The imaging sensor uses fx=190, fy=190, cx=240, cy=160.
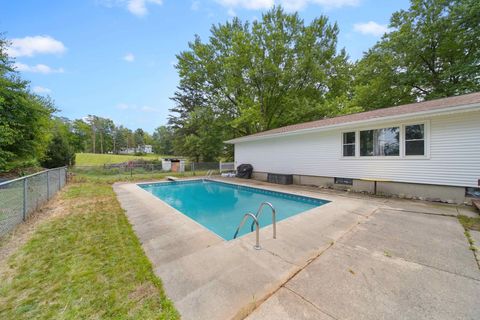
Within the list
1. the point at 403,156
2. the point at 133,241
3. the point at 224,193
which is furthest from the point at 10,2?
the point at 403,156

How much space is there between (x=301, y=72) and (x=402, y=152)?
13314 mm

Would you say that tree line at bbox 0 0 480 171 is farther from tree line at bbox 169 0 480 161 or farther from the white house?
the white house

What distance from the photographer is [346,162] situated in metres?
8.28

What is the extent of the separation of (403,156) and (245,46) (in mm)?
14432

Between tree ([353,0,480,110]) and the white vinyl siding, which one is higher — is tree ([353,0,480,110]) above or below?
above

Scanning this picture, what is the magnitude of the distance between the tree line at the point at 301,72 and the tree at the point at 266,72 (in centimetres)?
9

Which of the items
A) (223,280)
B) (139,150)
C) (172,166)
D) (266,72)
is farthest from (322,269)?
(139,150)

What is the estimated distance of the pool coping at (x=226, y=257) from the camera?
6.68 feet

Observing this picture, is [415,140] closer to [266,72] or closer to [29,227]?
[29,227]

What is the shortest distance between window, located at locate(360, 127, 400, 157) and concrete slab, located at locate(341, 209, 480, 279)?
308 centimetres

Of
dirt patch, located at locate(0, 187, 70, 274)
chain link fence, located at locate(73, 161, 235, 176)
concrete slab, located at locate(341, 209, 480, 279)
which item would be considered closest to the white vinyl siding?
concrete slab, located at locate(341, 209, 480, 279)

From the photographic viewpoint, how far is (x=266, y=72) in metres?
17.4

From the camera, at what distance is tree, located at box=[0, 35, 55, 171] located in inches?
314

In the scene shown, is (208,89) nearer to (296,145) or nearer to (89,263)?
(296,145)
